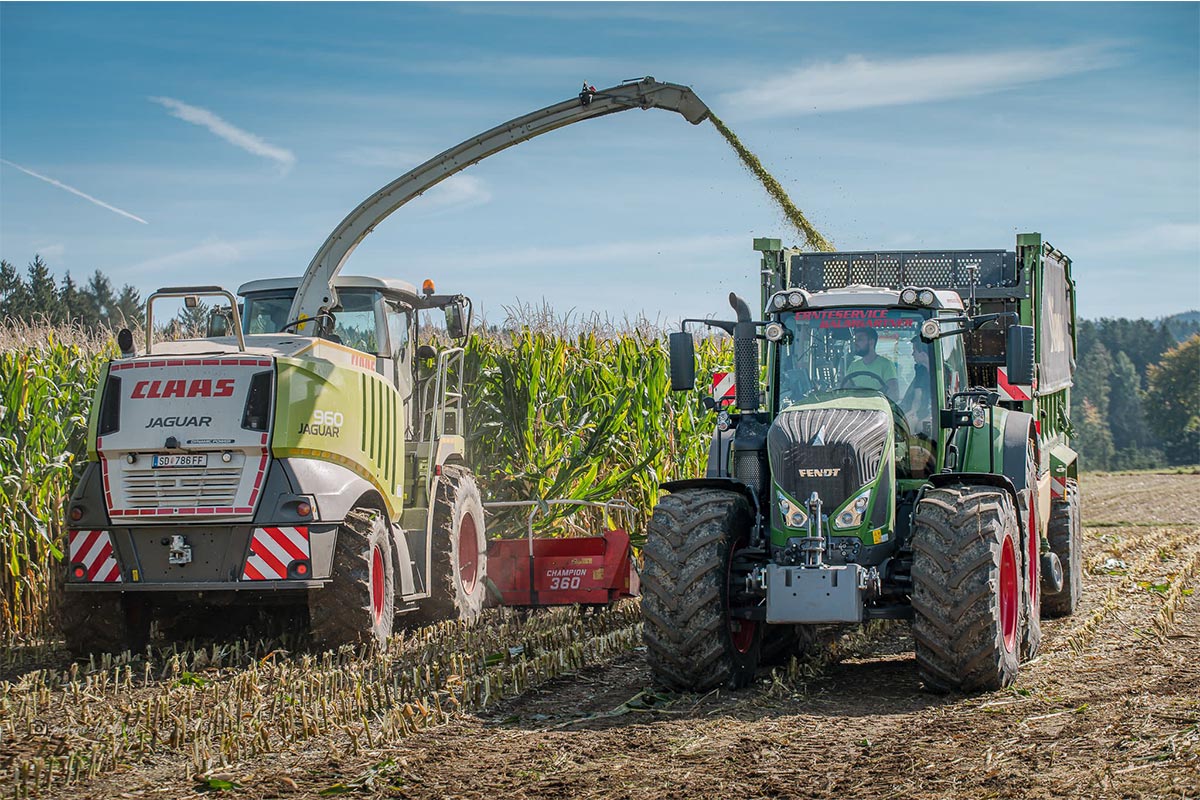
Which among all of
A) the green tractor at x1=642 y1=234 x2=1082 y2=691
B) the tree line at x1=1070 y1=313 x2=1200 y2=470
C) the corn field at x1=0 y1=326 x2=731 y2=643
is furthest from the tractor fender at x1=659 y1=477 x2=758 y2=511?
the tree line at x1=1070 y1=313 x2=1200 y2=470

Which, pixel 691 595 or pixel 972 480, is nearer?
pixel 691 595

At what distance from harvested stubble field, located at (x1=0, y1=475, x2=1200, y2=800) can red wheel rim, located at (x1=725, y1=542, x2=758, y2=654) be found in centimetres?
26

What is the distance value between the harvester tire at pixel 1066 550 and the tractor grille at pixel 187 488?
6290 mm

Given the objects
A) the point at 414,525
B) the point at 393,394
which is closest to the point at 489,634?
the point at 414,525

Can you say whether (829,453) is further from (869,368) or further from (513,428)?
(513,428)

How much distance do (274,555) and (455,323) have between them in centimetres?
269

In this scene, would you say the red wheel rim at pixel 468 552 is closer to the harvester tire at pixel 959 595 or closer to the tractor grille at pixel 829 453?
the tractor grille at pixel 829 453

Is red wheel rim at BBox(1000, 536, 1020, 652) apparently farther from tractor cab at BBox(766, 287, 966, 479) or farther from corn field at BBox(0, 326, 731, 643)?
corn field at BBox(0, 326, 731, 643)

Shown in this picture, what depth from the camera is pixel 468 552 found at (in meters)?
11.5

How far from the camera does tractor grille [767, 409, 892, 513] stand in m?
7.48

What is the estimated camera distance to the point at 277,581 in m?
8.68

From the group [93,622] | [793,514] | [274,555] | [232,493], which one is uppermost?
[232,493]

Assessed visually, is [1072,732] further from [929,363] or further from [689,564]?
[929,363]

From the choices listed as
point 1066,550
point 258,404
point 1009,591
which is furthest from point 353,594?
point 1066,550
